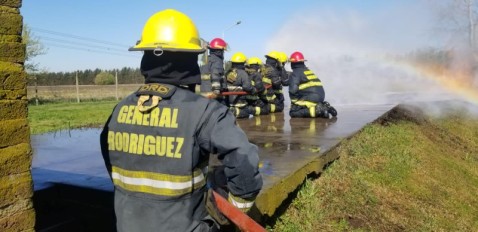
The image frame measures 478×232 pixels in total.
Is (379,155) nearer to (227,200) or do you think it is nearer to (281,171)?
(281,171)

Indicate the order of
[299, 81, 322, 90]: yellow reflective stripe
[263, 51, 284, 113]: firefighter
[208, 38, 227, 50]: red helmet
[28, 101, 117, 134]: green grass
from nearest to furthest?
[208, 38, 227, 50]: red helmet → [299, 81, 322, 90]: yellow reflective stripe → [28, 101, 117, 134]: green grass → [263, 51, 284, 113]: firefighter

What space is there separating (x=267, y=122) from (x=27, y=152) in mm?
7261

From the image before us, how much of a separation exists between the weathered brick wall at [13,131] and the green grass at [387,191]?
2508mm

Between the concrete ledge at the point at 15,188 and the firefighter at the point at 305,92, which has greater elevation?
the firefighter at the point at 305,92

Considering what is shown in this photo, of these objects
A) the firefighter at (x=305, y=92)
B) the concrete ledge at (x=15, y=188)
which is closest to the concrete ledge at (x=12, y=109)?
the concrete ledge at (x=15, y=188)

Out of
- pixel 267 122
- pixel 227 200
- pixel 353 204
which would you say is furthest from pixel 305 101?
pixel 227 200

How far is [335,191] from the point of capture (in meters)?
5.16

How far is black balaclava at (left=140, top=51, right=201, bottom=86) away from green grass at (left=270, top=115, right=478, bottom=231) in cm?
242

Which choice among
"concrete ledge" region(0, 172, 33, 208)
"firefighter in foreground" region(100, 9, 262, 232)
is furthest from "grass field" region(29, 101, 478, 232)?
"concrete ledge" region(0, 172, 33, 208)

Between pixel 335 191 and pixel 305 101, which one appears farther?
pixel 305 101

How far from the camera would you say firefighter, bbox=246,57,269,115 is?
1038cm

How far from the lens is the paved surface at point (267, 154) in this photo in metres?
4.09

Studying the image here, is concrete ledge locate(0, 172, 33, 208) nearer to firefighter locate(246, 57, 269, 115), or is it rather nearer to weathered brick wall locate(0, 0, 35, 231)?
weathered brick wall locate(0, 0, 35, 231)

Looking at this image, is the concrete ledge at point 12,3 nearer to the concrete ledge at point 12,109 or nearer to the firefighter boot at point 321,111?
the concrete ledge at point 12,109
